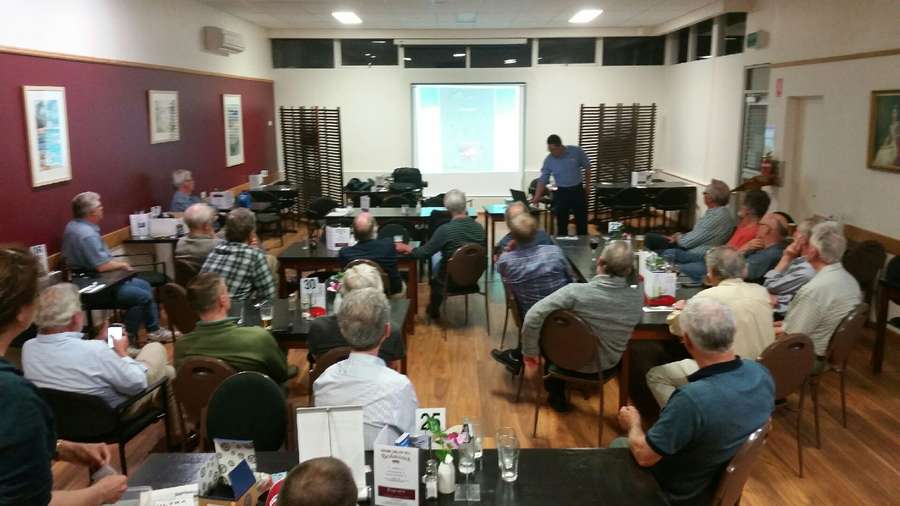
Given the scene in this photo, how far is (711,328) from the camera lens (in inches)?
98.4

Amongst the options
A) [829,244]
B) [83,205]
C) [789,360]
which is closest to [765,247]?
[829,244]

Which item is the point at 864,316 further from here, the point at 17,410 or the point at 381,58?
the point at 381,58

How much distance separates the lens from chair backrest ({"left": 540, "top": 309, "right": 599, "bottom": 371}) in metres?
3.92

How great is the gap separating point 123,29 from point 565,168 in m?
5.68

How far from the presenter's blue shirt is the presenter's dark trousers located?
0.10 meters

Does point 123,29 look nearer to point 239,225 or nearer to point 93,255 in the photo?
point 93,255

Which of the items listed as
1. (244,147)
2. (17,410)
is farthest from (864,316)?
(244,147)

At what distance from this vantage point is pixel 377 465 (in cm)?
211

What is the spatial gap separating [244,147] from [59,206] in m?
5.27

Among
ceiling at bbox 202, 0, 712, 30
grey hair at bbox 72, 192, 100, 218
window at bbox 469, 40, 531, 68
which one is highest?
ceiling at bbox 202, 0, 712, 30

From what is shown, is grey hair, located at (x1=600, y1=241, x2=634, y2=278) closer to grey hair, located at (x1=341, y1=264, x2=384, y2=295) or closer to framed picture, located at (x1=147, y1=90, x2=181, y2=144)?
grey hair, located at (x1=341, y1=264, x2=384, y2=295)

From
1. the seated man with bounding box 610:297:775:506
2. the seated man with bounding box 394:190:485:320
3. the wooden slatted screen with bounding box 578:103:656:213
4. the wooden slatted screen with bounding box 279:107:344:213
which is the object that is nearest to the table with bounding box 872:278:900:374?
the seated man with bounding box 394:190:485:320

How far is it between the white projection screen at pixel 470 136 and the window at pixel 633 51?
5.86ft

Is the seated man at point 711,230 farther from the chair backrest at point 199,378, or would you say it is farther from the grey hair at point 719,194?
the chair backrest at point 199,378
